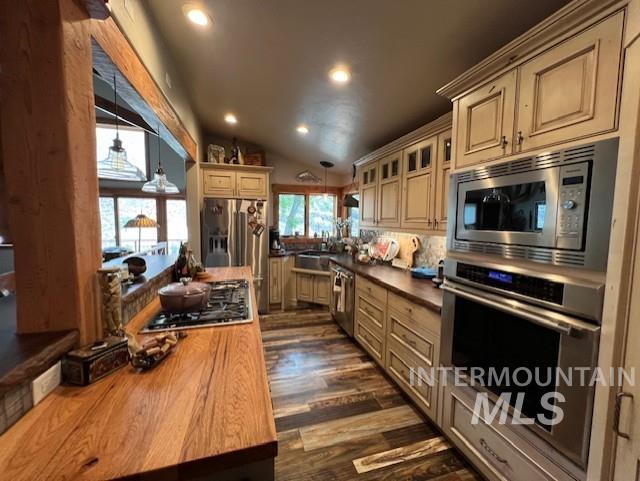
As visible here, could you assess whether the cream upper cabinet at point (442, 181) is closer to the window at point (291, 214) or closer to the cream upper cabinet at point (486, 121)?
the cream upper cabinet at point (486, 121)

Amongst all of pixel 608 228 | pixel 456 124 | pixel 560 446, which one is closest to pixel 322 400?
pixel 560 446

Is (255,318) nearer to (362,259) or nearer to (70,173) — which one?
(70,173)

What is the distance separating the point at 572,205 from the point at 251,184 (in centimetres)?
379

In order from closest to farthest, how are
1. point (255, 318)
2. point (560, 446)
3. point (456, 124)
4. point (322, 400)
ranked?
1. point (560, 446)
2. point (255, 318)
3. point (456, 124)
4. point (322, 400)

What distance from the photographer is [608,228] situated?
921mm

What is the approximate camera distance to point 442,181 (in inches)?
88.9

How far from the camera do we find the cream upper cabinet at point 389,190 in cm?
287

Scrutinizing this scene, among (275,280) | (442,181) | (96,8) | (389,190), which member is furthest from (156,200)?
(442,181)

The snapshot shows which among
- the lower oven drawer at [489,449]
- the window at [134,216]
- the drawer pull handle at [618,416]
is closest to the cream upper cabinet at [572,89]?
the drawer pull handle at [618,416]

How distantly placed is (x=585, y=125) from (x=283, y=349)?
2.99 m

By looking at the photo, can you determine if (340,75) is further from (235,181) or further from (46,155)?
(235,181)

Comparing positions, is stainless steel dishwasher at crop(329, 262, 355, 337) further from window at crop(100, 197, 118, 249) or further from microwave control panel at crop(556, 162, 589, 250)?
window at crop(100, 197, 118, 249)

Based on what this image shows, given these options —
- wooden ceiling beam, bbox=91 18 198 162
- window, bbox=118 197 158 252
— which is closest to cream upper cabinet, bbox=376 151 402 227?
wooden ceiling beam, bbox=91 18 198 162

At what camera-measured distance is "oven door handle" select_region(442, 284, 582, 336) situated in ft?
3.38
